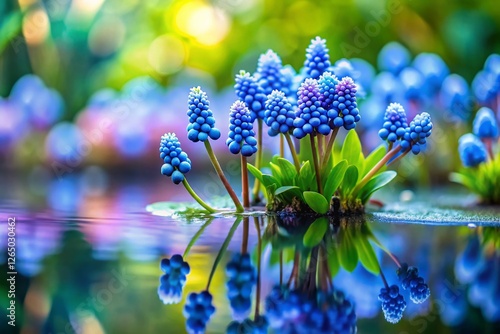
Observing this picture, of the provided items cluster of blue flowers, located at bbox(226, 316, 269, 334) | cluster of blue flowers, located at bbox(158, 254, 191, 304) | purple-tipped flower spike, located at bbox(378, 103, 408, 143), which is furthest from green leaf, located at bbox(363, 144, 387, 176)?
cluster of blue flowers, located at bbox(226, 316, 269, 334)

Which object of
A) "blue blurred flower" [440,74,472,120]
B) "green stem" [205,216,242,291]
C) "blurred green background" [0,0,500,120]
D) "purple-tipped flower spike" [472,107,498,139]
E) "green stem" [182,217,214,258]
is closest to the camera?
"green stem" [205,216,242,291]

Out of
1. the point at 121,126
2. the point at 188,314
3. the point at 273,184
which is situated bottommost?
the point at 188,314

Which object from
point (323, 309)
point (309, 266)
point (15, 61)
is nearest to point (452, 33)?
point (15, 61)

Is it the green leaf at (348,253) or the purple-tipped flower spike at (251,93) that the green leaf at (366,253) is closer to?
the green leaf at (348,253)

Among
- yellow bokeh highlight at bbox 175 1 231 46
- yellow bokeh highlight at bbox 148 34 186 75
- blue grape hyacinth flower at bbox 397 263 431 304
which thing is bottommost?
blue grape hyacinth flower at bbox 397 263 431 304

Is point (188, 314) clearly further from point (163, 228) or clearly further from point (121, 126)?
point (121, 126)

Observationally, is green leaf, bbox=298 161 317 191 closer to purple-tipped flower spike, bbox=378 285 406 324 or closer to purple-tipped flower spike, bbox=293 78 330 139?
purple-tipped flower spike, bbox=293 78 330 139
